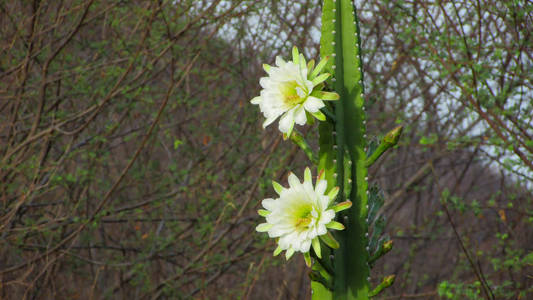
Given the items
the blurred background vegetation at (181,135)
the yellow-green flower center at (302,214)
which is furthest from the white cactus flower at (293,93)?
the blurred background vegetation at (181,135)

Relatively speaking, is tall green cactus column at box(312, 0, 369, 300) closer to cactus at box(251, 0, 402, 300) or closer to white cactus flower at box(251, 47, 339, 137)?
cactus at box(251, 0, 402, 300)

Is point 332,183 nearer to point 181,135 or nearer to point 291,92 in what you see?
point 291,92

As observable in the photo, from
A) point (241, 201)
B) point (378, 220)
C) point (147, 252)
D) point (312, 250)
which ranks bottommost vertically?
point (312, 250)

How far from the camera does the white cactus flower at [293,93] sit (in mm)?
1669

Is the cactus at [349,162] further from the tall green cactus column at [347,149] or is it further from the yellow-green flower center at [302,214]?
the yellow-green flower center at [302,214]

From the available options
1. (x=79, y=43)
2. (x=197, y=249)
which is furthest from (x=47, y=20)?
(x=197, y=249)

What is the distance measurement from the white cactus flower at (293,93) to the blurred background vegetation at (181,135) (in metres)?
1.98

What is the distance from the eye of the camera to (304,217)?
1639 millimetres

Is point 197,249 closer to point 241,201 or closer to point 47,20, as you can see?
A: point 241,201

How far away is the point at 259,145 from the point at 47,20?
208 centimetres

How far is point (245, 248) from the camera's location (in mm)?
5016

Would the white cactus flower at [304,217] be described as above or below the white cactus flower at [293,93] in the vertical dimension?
below

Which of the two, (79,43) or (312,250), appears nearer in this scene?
(312,250)

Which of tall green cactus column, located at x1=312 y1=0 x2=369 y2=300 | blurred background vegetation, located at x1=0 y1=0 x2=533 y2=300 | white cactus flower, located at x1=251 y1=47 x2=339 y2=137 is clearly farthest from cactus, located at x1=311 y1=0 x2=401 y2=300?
blurred background vegetation, located at x1=0 y1=0 x2=533 y2=300
